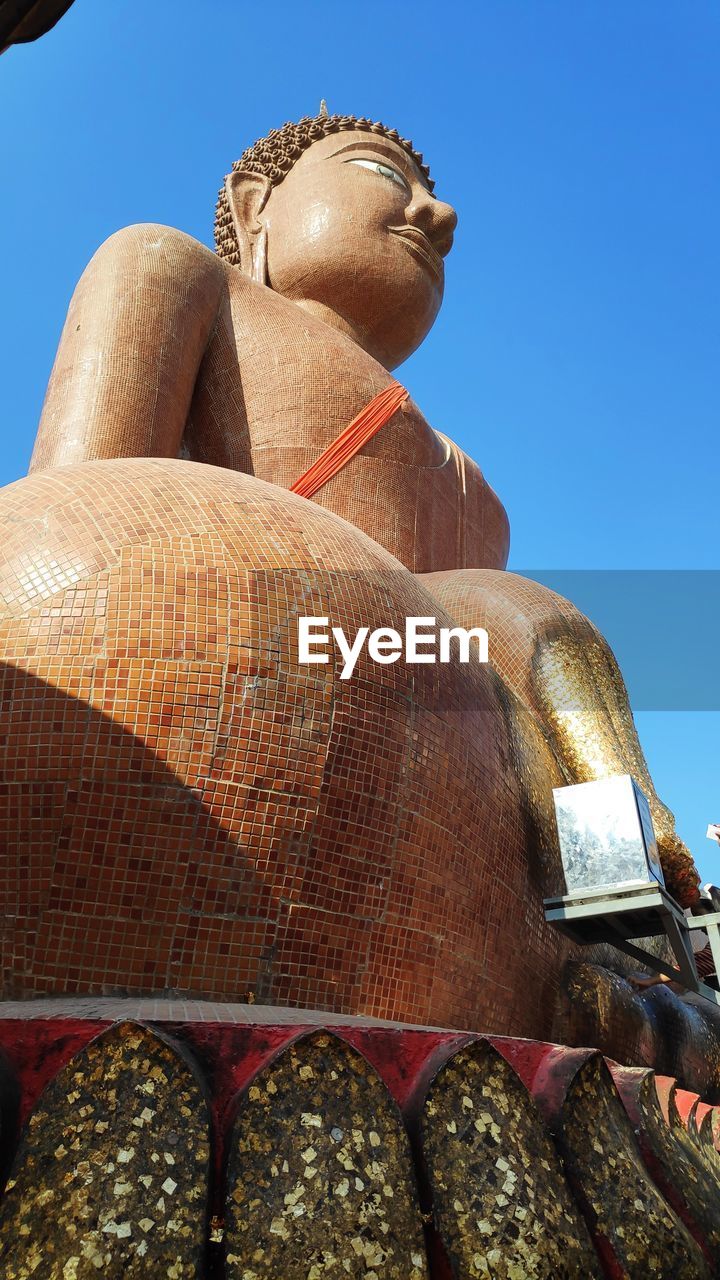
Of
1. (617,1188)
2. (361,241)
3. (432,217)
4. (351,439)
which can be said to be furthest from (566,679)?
(432,217)

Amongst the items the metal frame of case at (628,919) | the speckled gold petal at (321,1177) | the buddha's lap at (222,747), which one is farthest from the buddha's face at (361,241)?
the speckled gold petal at (321,1177)

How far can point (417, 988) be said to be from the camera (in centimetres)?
282

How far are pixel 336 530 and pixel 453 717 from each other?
637 mm

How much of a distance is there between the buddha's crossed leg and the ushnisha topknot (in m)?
3.27

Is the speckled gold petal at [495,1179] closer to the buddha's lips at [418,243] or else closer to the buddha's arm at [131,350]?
the buddha's arm at [131,350]

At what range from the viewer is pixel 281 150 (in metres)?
6.95

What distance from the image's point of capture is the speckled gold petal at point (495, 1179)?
171cm

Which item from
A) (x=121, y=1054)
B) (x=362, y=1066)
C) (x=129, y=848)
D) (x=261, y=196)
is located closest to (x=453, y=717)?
(x=129, y=848)

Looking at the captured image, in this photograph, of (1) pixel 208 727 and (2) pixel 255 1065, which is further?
(1) pixel 208 727

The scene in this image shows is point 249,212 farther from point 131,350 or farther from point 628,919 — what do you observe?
point 628,919

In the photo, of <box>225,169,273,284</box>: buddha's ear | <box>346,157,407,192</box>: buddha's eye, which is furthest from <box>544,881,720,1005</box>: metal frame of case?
<box>346,157,407,192</box>: buddha's eye

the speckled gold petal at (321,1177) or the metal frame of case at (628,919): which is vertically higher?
the metal frame of case at (628,919)

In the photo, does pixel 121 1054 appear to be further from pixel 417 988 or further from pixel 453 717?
pixel 453 717

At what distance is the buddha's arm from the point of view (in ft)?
14.9
